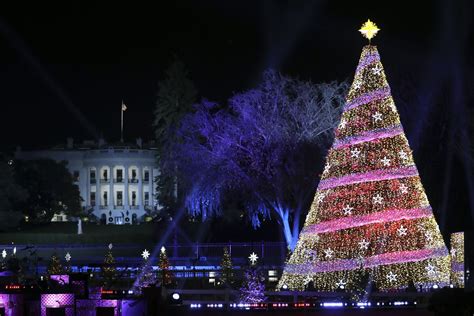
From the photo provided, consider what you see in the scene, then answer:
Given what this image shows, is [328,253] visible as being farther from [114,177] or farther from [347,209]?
[114,177]

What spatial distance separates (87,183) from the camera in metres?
133

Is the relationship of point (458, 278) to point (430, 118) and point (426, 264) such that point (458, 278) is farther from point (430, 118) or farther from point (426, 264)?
point (430, 118)

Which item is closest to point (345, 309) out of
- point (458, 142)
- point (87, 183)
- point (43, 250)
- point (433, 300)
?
point (433, 300)

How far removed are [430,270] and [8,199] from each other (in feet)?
161

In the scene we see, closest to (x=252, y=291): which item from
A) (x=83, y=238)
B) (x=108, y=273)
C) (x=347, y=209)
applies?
(x=347, y=209)

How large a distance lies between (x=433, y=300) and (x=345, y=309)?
7.81m

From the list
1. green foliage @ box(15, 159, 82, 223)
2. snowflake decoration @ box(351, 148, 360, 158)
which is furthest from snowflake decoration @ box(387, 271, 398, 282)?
green foliage @ box(15, 159, 82, 223)

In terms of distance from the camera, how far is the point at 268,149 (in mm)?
50344

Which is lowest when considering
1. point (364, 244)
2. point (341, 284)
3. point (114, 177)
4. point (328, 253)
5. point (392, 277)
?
point (341, 284)

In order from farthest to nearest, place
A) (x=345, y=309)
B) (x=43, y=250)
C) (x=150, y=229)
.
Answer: (x=150, y=229) → (x=43, y=250) → (x=345, y=309)

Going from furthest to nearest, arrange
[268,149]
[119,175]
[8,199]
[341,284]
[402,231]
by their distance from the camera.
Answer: [119,175]
[8,199]
[268,149]
[341,284]
[402,231]

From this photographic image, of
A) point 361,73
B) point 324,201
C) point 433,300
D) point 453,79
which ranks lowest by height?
point 433,300

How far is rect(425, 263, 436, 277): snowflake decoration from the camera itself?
27891 millimetres

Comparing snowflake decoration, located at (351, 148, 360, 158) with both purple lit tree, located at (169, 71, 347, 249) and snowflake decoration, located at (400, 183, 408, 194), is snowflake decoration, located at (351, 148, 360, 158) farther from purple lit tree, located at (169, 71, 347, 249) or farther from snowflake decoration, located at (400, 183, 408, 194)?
purple lit tree, located at (169, 71, 347, 249)
